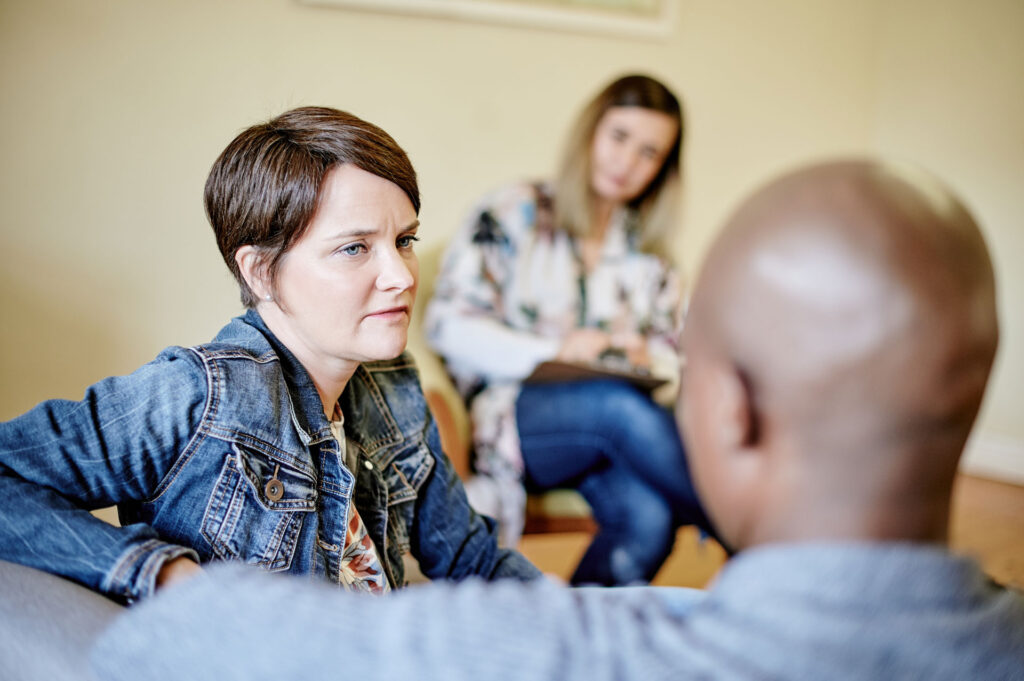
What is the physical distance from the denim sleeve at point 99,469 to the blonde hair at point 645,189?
1385 millimetres

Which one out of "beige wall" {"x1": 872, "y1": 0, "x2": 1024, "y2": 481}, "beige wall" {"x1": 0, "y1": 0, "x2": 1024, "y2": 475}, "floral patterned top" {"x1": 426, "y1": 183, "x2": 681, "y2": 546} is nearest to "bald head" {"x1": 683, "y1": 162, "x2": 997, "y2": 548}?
"beige wall" {"x1": 0, "y1": 0, "x2": 1024, "y2": 475}

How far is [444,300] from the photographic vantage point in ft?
6.12

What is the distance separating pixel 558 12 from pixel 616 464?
137 cm

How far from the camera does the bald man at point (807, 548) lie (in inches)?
16.2

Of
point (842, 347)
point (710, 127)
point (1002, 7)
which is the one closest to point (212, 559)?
point (842, 347)

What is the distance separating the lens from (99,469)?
71 cm

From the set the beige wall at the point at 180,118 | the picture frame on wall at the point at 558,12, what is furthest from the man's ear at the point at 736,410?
the picture frame on wall at the point at 558,12

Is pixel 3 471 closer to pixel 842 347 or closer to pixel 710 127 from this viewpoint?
pixel 842 347

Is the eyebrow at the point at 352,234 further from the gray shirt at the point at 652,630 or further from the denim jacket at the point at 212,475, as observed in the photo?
the gray shirt at the point at 652,630

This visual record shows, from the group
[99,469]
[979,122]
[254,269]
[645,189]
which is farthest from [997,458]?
[99,469]

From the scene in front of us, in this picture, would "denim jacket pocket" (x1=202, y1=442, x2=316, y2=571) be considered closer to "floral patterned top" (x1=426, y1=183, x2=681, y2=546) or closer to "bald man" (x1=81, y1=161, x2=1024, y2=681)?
"bald man" (x1=81, y1=161, x2=1024, y2=681)

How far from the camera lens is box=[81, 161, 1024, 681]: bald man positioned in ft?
1.35

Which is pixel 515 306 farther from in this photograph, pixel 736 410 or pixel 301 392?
pixel 736 410

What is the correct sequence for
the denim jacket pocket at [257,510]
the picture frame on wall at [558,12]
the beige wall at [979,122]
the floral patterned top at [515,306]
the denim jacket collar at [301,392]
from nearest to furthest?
the denim jacket pocket at [257,510]
the denim jacket collar at [301,392]
the floral patterned top at [515,306]
the picture frame on wall at [558,12]
the beige wall at [979,122]
